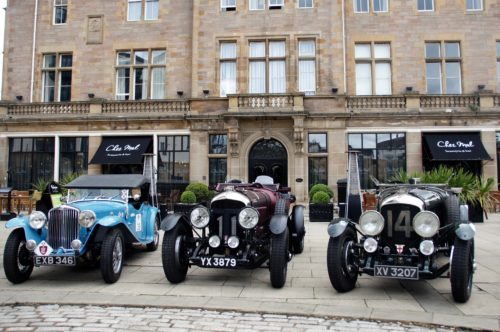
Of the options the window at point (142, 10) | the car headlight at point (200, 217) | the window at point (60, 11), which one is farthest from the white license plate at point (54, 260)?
the window at point (60, 11)

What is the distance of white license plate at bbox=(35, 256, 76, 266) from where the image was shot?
6.60 meters

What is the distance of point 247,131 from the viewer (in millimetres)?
19938

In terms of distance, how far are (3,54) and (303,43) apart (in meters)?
17.2

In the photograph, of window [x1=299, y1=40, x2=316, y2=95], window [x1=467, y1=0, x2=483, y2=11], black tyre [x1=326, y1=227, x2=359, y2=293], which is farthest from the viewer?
window [x1=467, y1=0, x2=483, y2=11]

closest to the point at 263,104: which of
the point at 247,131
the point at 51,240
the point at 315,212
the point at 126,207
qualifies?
the point at 247,131

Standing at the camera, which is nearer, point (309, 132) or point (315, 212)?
point (315, 212)

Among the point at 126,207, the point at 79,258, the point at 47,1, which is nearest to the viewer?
the point at 79,258

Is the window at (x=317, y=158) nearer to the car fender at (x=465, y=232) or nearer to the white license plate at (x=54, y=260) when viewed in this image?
the car fender at (x=465, y=232)

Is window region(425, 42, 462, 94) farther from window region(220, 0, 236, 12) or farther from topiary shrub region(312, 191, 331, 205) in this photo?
window region(220, 0, 236, 12)

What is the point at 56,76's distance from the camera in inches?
903

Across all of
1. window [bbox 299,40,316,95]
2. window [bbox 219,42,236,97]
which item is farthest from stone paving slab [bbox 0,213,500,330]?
window [bbox 219,42,236,97]

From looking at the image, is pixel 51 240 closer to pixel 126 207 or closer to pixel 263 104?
pixel 126 207

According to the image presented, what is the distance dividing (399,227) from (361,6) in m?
18.3

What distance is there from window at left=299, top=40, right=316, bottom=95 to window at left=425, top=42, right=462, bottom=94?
586 centimetres
